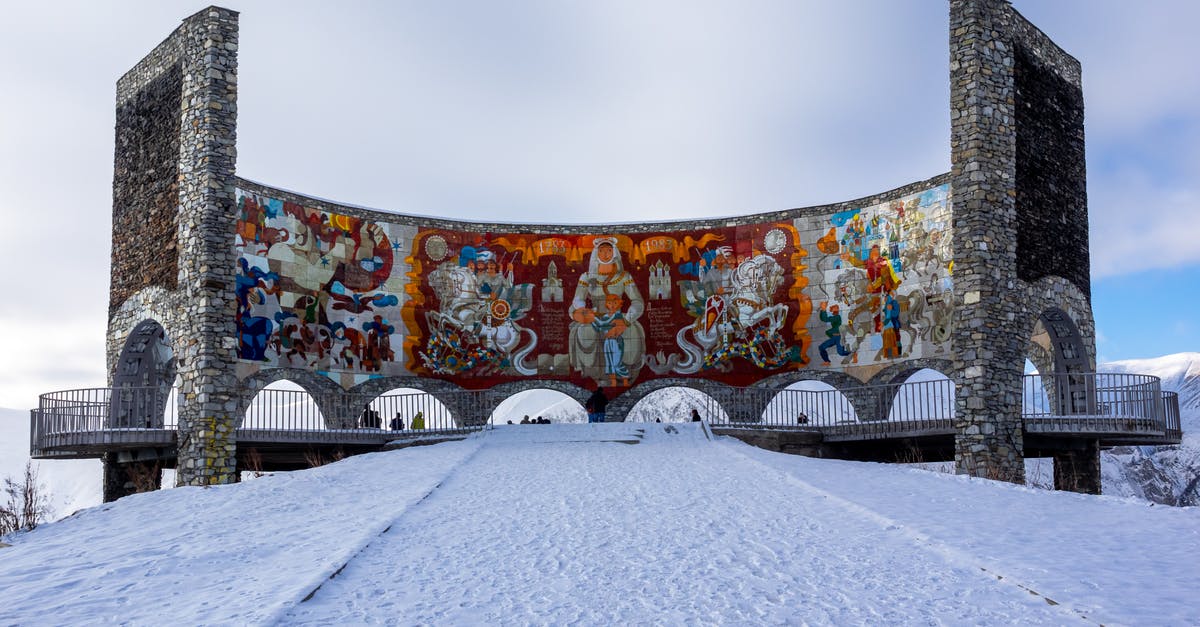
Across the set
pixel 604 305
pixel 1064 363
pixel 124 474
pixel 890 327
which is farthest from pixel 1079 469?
pixel 124 474

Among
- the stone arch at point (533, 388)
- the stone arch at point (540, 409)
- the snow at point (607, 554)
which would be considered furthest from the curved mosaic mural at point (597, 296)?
the stone arch at point (540, 409)

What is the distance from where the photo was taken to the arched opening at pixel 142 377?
2561cm

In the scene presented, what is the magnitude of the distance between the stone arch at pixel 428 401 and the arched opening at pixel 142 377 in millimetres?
4903

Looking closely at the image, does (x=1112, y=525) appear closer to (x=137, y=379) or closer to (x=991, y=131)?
(x=991, y=131)

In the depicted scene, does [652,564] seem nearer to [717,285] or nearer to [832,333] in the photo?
[832,333]

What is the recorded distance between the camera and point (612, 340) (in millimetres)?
30656

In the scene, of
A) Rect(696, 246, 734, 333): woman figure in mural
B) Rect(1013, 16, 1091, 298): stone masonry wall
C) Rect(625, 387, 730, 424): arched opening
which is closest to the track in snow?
Rect(1013, 16, 1091, 298): stone masonry wall

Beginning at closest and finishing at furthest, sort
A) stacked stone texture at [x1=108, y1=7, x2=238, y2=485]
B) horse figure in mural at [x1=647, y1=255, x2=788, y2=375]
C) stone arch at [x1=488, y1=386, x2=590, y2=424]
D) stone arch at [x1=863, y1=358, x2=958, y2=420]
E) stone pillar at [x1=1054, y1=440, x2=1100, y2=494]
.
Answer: stacked stone texture at [x1=108, y1=7, x2=238, y2=485] → stone pillar at [x1=1054, y1=440, x2=1100, y2=494] → stone arch at [x1=863, y1=358, x2=958, y2=420] → horse figure in mural at [x1=647, y1=255, x2=788, y2=375] → stone arch at [x1=488, y1=386, x2=590, y2=424]

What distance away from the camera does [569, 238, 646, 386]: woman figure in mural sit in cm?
3052

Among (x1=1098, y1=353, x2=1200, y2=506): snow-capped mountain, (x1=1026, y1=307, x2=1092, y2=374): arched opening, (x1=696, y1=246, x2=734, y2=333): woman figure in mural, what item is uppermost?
(x1=696, y1=246, x2=734, y2=333): woman figure in mural

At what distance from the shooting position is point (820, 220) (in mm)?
29406

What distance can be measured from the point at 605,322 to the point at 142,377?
12.9 meters

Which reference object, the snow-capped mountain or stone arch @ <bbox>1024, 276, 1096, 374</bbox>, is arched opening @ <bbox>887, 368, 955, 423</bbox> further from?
the snow-capped mountain

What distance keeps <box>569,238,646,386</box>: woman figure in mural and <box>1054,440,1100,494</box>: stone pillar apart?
11672 millimetres
